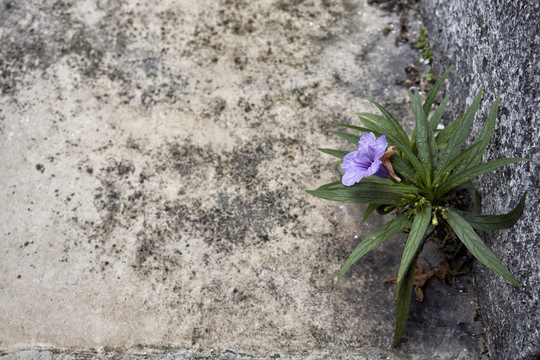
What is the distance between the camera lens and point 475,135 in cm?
251

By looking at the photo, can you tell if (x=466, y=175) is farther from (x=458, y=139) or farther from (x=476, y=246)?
(x=476, y=246)

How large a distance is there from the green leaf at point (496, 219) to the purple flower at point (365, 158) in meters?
0.50

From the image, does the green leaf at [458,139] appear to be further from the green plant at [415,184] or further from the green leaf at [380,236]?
the green leaf at [380,236]

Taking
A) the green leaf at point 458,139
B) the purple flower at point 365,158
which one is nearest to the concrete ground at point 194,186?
the green leaf at point 458,139

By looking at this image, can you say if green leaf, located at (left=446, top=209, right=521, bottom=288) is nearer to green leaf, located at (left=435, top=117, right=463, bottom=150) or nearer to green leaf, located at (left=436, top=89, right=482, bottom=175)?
green leaf, located at (left=436, top=89, right=482, bottom=175)

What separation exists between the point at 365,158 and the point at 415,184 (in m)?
0.38

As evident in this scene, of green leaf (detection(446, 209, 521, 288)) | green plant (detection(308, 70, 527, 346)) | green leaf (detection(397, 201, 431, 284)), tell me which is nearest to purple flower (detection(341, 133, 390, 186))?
green plant (detection(308, 70, 527, 346))

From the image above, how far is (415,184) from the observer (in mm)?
2346

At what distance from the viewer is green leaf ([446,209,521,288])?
2002 millimetres

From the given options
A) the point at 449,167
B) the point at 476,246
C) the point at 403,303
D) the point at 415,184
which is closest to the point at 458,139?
the point at 449,167

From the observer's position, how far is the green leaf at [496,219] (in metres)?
2.03

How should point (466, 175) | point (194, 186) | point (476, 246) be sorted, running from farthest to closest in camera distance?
point (194, 186) → point (466, 175) → point (476, 246)

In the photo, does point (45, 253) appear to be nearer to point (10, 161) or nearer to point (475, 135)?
Result: point (10, 161)

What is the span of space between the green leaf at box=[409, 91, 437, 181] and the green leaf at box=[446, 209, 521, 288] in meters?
0.20
